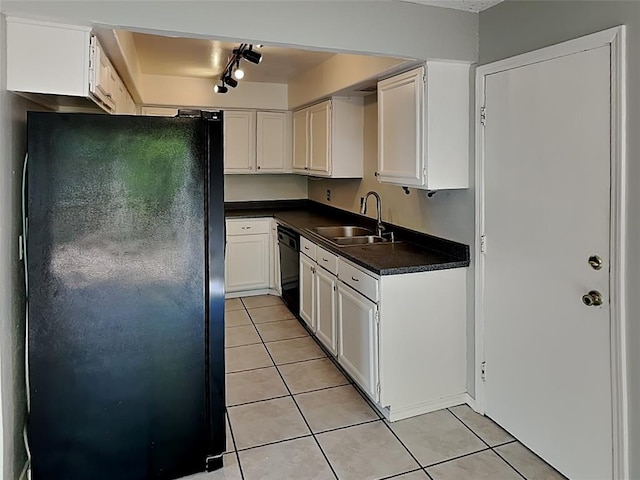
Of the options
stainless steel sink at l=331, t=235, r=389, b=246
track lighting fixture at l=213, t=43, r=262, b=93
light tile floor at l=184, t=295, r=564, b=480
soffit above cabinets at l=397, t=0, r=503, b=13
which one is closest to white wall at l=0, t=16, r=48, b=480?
light tile floor at l=184, t=295, r=564, b=480

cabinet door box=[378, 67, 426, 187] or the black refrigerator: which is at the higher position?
cabinet door box=[378, 67, 426, 187]

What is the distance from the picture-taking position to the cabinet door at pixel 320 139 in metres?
4.40

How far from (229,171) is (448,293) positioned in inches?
129

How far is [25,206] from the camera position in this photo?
1978 millimetres

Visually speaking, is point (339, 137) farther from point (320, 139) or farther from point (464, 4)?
point (464, 4)

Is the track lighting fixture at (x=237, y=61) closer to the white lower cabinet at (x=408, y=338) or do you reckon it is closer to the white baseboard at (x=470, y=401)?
the white lower cabinet at (x=408, y=338)

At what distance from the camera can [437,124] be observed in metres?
2.71

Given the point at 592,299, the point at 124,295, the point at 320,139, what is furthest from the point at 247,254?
the point at 592,299

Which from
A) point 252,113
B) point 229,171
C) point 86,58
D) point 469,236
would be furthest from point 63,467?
point 252,113

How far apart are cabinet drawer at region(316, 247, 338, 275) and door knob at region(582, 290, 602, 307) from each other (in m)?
1.62

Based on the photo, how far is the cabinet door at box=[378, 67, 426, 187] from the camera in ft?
9.05

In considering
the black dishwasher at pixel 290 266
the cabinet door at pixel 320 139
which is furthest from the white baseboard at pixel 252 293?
the cabinet door at pixel 320 139

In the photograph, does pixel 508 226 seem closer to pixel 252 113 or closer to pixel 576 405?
pixel 576 405

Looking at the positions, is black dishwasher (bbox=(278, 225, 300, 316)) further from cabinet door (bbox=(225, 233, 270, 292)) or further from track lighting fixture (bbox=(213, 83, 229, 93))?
track lighting fixture (bbox=(213, 83, 229, 93))
